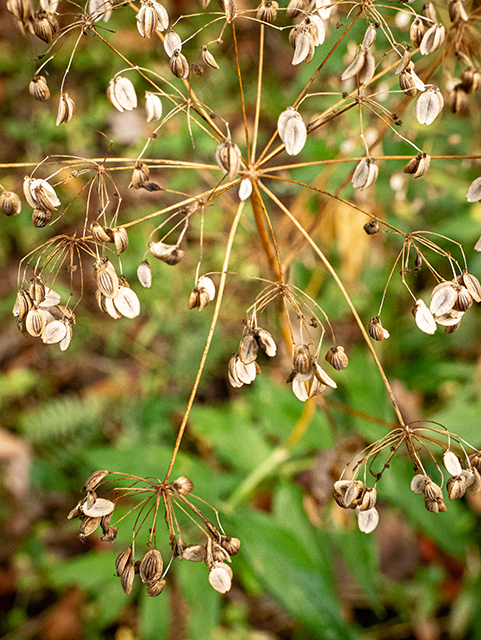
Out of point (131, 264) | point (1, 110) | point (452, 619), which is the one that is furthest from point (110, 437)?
point (1, 110)

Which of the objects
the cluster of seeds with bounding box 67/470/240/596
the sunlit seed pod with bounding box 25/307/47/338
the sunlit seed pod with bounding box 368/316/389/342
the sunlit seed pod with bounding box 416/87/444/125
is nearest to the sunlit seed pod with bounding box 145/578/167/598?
the cluster of seeds with bounding box 67/470/240/596

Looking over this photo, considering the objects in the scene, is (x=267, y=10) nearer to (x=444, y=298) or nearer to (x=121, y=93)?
(x=121, y=93)

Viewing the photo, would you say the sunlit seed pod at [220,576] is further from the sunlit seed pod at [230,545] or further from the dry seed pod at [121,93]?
the dry seed pod at [121,93]

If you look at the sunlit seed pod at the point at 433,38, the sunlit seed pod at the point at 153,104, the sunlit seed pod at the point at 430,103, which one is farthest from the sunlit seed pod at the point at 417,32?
the sunlit seed pod at the point at 153,104

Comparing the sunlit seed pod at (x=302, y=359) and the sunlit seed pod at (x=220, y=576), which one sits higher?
the sunlit seed pod at (x=302, y=359)

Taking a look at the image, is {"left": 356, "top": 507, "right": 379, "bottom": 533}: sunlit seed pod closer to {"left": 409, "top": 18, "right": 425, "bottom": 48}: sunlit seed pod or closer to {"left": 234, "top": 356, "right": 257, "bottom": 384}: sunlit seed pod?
{"left": 234, "top": 356, "right": 257, "bottom": 384}: sunlit seed pod

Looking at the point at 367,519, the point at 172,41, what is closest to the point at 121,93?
the point at 172,41

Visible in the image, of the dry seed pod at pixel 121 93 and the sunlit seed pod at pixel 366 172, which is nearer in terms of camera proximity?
the sunlit seed pod at pixel 366 172

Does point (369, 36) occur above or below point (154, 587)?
above
